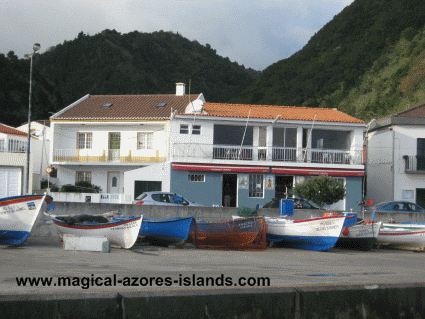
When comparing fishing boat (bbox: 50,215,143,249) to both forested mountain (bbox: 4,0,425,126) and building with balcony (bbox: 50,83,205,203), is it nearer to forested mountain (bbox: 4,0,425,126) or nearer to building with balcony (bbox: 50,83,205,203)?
building with balcony (bbox: 50,83,205,203)

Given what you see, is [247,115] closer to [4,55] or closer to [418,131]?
[418,131]

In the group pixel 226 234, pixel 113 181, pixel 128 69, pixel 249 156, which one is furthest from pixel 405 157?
pixel 128 69

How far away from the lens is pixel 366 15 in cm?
8388

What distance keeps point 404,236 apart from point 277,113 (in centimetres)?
1696

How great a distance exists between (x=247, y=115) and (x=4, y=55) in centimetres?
6032

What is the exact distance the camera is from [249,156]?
35594mm

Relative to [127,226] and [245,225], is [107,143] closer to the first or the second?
[245,225]

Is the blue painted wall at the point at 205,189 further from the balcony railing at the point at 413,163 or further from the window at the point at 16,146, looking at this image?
the window at the point at 16,146

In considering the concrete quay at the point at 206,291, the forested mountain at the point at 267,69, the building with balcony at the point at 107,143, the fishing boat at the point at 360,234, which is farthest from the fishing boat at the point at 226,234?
the forested mountain at the point at 267,69

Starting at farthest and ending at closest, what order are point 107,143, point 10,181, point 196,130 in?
point 107,143
point 10,181
point 196,130

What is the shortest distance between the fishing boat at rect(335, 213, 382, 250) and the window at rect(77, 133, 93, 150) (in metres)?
24.8

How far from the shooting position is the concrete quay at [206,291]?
7.26 m

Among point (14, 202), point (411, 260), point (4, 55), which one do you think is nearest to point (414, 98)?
point (411, 260)

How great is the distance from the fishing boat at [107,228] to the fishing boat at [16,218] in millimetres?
1410
